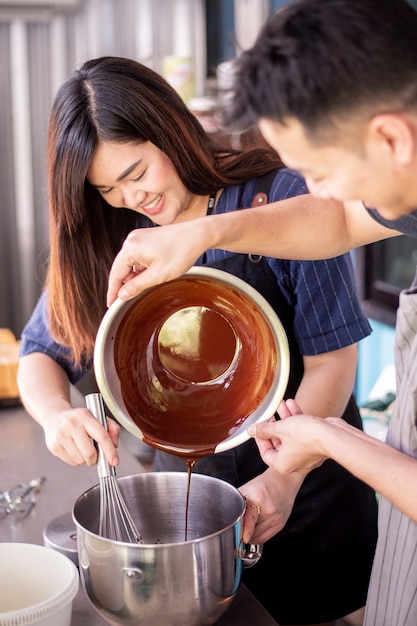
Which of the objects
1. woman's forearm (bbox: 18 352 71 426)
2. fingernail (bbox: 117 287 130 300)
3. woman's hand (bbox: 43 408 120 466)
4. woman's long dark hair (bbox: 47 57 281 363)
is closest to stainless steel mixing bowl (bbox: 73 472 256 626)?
woman's hand (bbox: 43 408 120 466)

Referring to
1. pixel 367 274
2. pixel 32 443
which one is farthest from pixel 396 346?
pixel 367 274

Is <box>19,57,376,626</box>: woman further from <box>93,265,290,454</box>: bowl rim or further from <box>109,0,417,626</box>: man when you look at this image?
<box>109,0,417,626</box>: man

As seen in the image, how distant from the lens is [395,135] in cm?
81

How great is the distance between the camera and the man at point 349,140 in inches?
31.2

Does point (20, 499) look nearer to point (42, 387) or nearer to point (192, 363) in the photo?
point (42, 387)

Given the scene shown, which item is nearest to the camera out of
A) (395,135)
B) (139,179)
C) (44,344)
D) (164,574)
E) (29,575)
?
(395,135)

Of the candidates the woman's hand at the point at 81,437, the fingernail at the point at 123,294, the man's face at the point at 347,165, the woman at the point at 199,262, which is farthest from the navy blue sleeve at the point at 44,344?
the man's face at the point at 347,165

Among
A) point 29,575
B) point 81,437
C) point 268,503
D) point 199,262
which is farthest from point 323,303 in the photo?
point 29,575

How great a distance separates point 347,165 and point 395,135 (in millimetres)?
59

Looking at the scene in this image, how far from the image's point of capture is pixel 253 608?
Answer: 3.94 feet

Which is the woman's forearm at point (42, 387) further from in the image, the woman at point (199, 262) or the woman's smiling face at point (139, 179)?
the woman's smiling face at point (139, 179)

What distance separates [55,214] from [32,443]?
2.02 feet

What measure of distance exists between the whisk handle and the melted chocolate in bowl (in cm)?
5

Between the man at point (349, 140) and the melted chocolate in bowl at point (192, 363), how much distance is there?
17 centimetres
